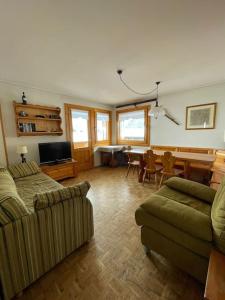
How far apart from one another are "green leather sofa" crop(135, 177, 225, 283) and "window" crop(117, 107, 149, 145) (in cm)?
364

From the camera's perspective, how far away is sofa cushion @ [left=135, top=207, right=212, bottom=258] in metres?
1.15

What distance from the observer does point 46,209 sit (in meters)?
1.38

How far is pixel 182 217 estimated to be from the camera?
1275 mm

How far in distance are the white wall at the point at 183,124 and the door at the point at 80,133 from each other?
225 centimetres

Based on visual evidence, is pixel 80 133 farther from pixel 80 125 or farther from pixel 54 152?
pixel 54 152

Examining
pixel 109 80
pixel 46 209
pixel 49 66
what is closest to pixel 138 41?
pixel 109 80

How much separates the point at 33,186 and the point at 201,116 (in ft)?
14.0

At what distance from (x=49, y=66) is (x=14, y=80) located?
1.29m

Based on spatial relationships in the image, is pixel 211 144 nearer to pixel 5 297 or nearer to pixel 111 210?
pixel 111 210

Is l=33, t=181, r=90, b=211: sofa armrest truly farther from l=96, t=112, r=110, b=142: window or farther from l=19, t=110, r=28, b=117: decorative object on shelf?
l=96, t=112, r=110, b=142: window

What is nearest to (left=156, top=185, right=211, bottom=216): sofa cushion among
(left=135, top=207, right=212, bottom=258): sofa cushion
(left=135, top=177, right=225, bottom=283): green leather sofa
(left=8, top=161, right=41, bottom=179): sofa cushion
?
(left=135, top=177, right=225, bottom=283): green leather sofa

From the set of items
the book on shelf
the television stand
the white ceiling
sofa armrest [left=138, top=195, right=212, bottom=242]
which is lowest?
the television stand

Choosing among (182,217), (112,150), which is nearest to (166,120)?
(112,150)

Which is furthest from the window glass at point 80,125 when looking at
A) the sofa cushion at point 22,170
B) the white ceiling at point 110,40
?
the sofa cushion at point 22,170
